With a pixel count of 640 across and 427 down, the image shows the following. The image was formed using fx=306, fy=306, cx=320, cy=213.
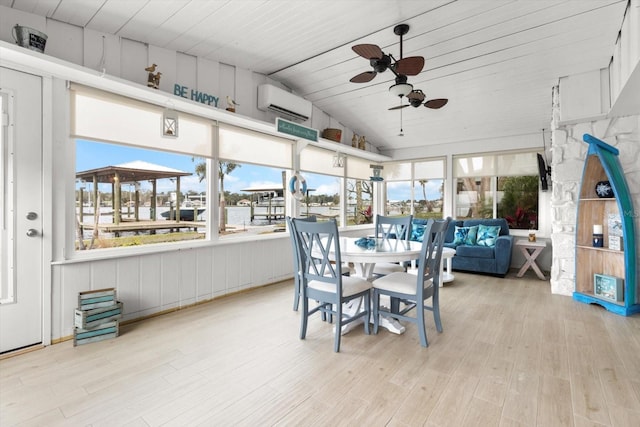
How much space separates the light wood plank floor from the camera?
171 cm

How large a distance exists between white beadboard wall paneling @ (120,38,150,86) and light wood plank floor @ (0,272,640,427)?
95.8 inches

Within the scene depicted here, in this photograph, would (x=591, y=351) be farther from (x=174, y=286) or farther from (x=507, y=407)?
(x=174, y=286)

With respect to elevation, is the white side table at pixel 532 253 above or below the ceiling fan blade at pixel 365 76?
below

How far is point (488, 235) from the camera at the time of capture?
17.6 ft

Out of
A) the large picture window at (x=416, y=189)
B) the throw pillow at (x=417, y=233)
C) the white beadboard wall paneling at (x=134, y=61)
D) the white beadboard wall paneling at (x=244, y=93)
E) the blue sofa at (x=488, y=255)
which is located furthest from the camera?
the large picture window at (x=416, y=189)

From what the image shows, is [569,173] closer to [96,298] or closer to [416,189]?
[416,189]

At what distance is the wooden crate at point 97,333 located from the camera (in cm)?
256

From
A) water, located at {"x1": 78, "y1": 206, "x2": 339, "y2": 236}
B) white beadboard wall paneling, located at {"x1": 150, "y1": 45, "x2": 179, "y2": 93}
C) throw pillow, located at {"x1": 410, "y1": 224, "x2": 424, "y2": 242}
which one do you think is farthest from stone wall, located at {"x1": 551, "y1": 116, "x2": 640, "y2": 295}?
white beadboard wall paneling, located at {"x1": 150, "y1": 45, "x2": 179, "y2": 93}

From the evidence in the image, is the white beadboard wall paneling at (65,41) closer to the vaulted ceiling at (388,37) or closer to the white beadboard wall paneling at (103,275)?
the vaulted ceiling at (388,37)

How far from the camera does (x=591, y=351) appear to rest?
2459 mm

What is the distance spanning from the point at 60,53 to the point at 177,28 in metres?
0.98

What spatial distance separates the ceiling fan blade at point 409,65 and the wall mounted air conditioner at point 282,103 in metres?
1.94

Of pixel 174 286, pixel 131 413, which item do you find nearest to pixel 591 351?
pixel 131 413

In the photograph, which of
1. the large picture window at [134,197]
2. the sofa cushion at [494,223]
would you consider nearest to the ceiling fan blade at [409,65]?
the large picture window at [134,197]
